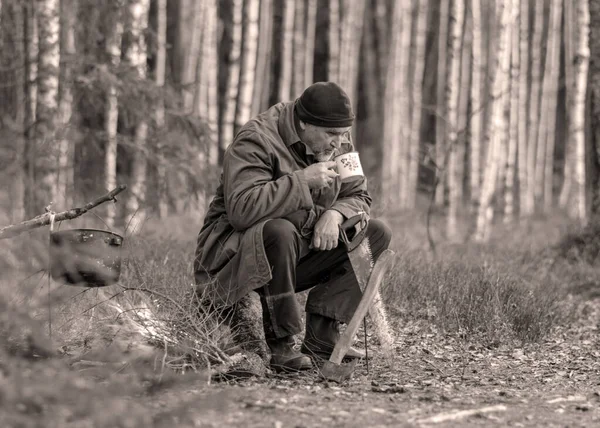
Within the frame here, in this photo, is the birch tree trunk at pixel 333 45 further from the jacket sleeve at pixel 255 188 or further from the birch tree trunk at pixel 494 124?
the jacket sleeve at pixel 255 188

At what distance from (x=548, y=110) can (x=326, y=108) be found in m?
22.3

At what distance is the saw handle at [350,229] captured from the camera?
5316 mm

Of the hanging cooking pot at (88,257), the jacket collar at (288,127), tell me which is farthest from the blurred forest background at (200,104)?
the jacket collar at (288,127)

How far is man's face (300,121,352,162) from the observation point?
530cm

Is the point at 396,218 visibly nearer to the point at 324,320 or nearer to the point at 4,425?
the point at 324,320

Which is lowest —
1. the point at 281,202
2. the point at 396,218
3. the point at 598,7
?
the point at 396,218

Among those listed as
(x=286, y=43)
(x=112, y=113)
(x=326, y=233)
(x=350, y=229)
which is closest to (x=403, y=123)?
(x=286, y=43)

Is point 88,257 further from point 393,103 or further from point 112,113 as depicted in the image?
point 393,103

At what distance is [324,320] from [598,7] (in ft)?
22.6

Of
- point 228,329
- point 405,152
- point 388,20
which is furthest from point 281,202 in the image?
point 388,20

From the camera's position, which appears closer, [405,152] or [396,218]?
[396,218]

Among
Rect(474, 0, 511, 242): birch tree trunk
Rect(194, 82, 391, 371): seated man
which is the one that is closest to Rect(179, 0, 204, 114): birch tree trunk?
Rect(474, 0, 511, 242): birch tree trunk

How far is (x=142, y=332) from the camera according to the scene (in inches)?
208

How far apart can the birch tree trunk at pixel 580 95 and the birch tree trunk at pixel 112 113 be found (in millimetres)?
5952
